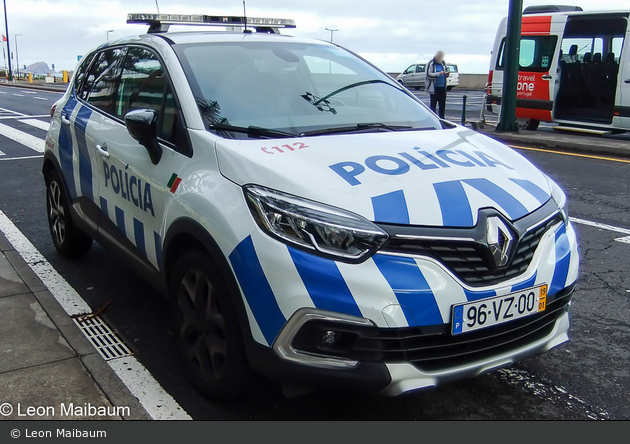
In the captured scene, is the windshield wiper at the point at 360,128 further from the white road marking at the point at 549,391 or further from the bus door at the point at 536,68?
the bus door at the point at 536,68

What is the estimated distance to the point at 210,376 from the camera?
115 inches

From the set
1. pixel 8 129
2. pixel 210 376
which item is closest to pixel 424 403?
pixel 210 376

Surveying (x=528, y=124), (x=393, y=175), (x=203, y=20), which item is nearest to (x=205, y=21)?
(x=203, y=20)

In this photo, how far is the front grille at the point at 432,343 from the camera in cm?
242

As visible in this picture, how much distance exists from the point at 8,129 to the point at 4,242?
1011 cm

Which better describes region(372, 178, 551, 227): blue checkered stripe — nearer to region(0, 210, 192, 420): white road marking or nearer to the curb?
region(0, 210, 192, 420): white road marking

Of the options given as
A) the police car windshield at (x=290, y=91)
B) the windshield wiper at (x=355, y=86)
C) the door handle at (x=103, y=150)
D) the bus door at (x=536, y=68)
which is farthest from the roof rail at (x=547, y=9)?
the door handle at (x=103, y=150)

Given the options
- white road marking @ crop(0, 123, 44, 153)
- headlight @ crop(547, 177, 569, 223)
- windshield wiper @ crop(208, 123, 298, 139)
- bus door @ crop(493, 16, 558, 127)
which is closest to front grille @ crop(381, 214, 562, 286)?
headlight @ crop(547, 177, 569, 223)

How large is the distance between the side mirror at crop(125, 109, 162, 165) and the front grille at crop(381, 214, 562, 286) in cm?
141

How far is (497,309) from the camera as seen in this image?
2.54 meters

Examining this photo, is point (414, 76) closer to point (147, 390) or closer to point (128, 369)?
point (128, 369)

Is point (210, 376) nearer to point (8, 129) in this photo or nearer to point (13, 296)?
point (13, 296)

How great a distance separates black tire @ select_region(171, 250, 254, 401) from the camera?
8.80 feet

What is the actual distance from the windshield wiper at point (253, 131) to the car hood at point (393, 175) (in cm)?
9
